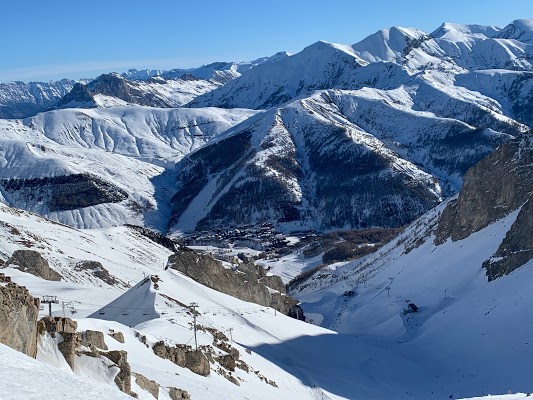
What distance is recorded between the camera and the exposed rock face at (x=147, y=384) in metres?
24.9

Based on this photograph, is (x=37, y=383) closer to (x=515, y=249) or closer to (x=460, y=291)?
(x=515, y=249)

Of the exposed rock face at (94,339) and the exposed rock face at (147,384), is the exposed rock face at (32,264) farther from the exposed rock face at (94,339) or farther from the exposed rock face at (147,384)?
the exposed rock face at (147,384)

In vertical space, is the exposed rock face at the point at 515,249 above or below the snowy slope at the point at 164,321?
above

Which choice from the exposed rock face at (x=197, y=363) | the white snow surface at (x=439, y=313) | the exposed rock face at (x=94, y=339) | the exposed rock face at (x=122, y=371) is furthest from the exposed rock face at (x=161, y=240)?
the exposed rock face at (x=122, y=371)

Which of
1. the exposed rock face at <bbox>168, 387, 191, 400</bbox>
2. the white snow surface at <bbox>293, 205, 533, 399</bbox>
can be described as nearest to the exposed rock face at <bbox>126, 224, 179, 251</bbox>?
the white snow surface at <bbox>293, 205, 533, 399</bbox>

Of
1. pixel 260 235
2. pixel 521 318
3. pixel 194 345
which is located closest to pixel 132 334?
pixel 194 345

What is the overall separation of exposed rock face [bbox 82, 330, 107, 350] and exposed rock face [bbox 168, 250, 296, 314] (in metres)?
40.3

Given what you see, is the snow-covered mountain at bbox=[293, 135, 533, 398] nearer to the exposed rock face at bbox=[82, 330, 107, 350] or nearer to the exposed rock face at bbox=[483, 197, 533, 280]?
the exposed rock face at bbox=[483, 197, 533, 280]

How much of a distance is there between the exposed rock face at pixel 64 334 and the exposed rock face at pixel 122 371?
4.57ft

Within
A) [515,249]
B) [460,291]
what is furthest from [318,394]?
[515,249]

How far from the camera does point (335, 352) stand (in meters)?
52.8

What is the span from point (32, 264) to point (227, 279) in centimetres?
2340

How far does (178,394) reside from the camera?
26688 millimetres

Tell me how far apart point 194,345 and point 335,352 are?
18.2 m
